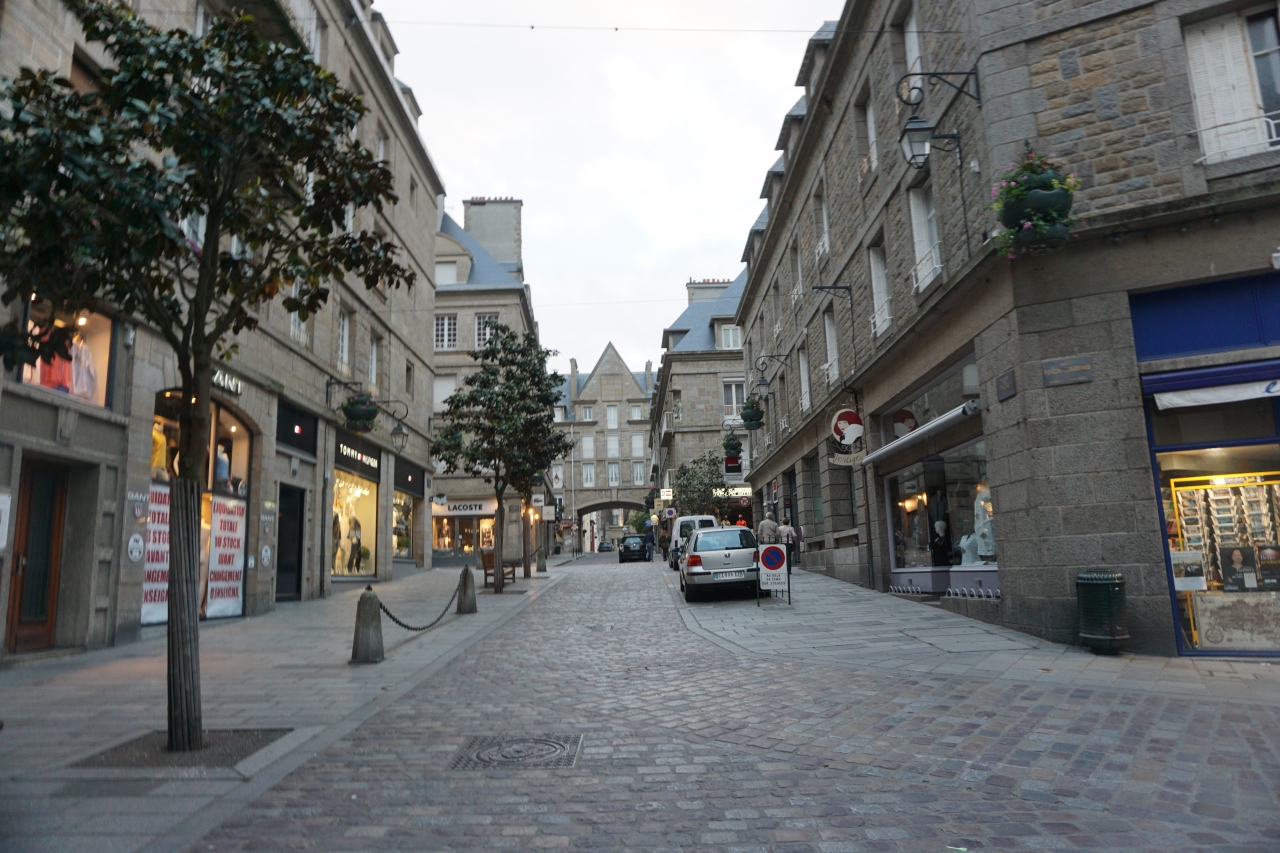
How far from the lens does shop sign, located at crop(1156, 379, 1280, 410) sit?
29.4 ft

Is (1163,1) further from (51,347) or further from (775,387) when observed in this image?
(775,387)

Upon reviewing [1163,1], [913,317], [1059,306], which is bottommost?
[1059,306]

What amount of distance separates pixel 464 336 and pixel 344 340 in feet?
67.1

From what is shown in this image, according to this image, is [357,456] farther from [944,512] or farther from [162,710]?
[162,710]

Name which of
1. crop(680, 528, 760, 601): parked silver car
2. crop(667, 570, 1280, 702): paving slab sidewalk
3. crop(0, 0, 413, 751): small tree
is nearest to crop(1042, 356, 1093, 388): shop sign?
crop(667, 570, 1280, 702): paving slab sidewalk

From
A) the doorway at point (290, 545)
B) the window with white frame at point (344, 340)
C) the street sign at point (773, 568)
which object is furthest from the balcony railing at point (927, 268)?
the window with white frame at point (344, 340)

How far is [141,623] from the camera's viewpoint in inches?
464

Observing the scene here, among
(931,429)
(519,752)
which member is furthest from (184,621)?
(931,429)

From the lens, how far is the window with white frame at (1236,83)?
9.38 m

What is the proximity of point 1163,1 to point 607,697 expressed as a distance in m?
10.1

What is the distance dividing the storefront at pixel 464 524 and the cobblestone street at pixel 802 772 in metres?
33.3

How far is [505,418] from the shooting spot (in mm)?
20516

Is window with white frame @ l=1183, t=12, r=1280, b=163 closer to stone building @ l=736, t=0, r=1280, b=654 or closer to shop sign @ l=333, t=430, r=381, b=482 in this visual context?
stone building @ l=736, t=0, r=1280, b=654

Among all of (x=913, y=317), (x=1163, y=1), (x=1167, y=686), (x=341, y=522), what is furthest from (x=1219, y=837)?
(x=341, y=522)
